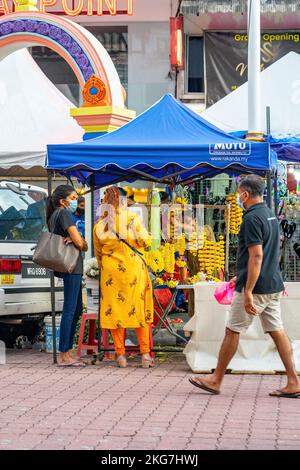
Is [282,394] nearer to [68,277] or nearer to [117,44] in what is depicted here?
[68,277]

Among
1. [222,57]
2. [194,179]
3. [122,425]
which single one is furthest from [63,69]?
[122,425]

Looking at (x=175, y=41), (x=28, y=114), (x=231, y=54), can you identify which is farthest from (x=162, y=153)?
(x=231, y=54)

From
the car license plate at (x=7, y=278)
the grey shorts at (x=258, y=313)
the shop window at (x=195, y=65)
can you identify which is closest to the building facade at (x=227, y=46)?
the shop window at (x=195, y=65)

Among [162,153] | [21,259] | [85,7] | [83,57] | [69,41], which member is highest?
[85,7]

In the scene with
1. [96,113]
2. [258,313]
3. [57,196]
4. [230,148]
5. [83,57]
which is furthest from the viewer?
[83,57]

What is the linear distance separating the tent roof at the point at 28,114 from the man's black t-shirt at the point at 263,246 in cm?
582

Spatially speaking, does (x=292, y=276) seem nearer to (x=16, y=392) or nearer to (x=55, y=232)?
(x=55, y=232)

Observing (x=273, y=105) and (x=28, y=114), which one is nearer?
(x=28, y=114)

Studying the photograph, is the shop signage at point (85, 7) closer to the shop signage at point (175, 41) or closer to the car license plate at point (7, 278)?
the shop signage at point (175, 41)

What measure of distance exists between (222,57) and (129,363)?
11478 mm

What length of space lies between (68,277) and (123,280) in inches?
24.0

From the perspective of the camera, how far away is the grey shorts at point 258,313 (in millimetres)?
8367

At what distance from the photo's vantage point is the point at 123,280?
409 inches

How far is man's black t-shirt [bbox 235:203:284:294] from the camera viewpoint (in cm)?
830
